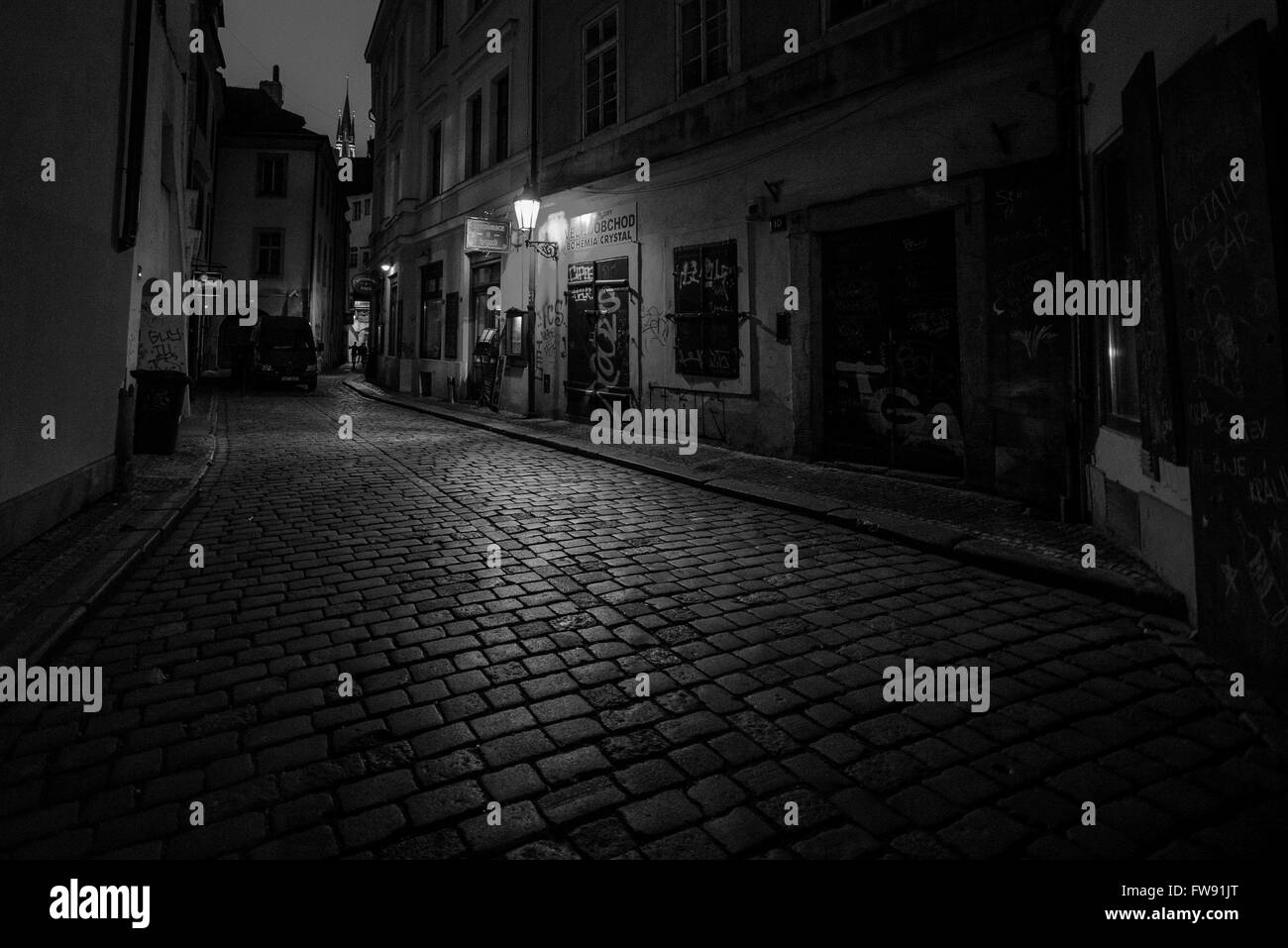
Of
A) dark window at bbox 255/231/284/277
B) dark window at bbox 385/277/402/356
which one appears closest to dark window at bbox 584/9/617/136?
dark window at bbox 385/277/402/356

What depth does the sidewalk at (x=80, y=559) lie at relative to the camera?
3723mm

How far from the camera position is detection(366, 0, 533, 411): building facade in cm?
1686

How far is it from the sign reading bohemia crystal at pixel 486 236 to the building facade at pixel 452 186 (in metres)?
0.03

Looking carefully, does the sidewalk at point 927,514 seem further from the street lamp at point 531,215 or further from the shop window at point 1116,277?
the street lamp at point 531,215

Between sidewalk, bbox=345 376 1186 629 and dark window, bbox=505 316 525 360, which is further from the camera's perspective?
dark window, bbox=505 316 525 360

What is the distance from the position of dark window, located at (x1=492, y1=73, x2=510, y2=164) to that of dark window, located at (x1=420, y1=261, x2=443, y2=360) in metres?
4.60

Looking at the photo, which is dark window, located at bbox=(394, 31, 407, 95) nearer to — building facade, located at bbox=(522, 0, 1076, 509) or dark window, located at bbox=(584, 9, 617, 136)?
building facade, located at bbox=(522, 0, 1076, 509)

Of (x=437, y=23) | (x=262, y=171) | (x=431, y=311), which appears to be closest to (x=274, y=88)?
(x=262, y=171)

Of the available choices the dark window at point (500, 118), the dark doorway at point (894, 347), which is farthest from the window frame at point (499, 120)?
the dark doorway at point (894, 347)

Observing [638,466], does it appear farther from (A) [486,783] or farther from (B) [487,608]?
(A) [486,783]

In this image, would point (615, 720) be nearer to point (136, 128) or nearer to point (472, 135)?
point (136, 128)

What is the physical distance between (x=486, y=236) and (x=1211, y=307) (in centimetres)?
1508

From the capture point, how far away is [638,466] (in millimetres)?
9773
